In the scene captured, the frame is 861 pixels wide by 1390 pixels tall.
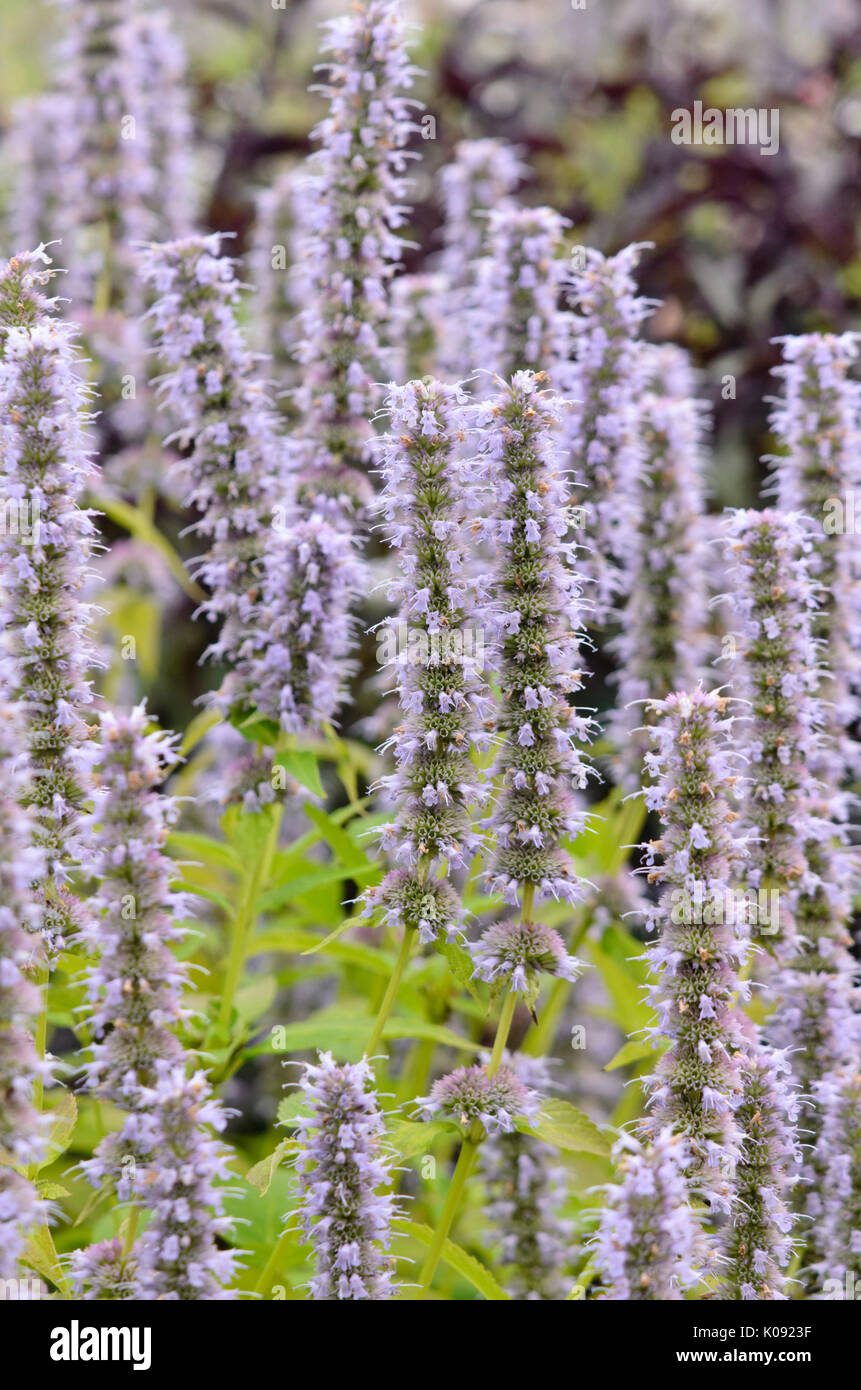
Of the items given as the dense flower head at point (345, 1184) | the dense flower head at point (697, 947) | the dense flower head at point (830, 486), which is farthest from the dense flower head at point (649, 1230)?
the dense flower head at point (830, 486)

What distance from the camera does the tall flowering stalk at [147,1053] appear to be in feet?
7.56

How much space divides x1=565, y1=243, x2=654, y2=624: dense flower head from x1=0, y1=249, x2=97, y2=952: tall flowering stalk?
135 centimetres

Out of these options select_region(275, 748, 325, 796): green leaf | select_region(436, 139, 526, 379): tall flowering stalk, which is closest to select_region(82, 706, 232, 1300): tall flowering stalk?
select_region(275, 748, 325, 796): green leaf

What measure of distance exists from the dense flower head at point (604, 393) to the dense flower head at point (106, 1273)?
1.89 meters

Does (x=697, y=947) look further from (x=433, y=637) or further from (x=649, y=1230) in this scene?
(x=433, y=637)

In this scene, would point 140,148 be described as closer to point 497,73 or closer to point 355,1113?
point 497,73

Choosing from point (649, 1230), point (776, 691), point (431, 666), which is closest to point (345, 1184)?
point (649, 1230)

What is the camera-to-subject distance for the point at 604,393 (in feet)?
11.9

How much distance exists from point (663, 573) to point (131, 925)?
6.68 feet

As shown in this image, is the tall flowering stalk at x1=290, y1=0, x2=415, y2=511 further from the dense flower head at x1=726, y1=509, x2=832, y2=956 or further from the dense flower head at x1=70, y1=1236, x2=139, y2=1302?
the dense flower head at x1=70, y1=1236, x2=139, y2=1302

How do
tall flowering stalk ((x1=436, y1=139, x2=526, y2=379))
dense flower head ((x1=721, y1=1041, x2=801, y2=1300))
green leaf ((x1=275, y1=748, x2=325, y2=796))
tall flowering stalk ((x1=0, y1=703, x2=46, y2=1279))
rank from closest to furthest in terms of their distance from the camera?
tall flowering stalk ((x1=0, y1=703, x2=46, y2=1279)) < dense flower head ((x1=721, y1=1041, x2=801, y2=1300)) < green leaf ((x1=275, y1=748, x2=325, y2=796)) < tall flowering stalk ((x1=436, y1=139, x2=526, y2=379))

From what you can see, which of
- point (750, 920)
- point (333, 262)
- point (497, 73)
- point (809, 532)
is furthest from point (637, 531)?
point (497, 73)

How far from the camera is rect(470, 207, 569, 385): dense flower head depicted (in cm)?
359
